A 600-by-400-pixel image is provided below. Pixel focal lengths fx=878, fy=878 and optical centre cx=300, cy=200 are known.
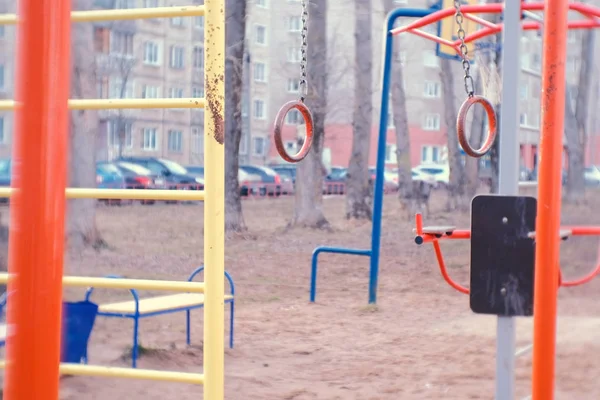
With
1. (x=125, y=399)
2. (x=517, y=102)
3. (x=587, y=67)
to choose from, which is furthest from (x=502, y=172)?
(x=587, y=67)

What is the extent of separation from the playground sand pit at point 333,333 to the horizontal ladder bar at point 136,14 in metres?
1.83

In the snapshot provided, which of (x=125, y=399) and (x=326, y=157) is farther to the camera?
(x=326, y=157)

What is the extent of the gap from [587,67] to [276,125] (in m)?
18.0

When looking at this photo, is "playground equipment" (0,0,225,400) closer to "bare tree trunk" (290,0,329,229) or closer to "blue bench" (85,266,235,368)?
"blue bench" (85,266,235,368)

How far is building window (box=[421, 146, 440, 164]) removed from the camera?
154ft

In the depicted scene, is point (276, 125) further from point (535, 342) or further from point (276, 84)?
point (276, 84)

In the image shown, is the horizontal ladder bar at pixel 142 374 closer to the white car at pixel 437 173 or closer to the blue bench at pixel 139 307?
the blue bench at pixel 139 307

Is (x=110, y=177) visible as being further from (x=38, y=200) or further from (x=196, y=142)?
(x=38, y=200)

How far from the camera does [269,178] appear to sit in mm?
25219

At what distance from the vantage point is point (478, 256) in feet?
7.32

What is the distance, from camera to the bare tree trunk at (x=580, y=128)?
60.6 feet

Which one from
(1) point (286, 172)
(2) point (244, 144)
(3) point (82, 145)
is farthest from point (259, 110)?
(3) point (82, 145)

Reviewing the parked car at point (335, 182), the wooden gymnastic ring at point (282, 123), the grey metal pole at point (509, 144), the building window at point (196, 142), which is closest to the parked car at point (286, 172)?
the parked car at point (335, 182)

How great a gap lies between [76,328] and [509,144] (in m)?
2.62
